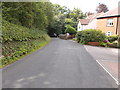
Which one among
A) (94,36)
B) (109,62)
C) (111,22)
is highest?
(111,22)

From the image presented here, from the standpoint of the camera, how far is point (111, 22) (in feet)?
67.7

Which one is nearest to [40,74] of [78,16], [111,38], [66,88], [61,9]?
[66,88]

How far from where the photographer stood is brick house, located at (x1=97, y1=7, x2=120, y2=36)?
19.6 metres

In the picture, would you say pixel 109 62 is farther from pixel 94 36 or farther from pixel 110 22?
pixel 110 22

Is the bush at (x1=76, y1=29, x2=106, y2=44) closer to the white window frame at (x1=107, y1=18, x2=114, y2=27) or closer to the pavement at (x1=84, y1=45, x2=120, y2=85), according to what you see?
the white window frame at (x1=107, y1=18, x2=114, y2=27)

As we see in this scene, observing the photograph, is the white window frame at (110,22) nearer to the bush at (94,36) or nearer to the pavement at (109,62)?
the bush at (94,36)

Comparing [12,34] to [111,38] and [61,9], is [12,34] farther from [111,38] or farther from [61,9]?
[61,9]

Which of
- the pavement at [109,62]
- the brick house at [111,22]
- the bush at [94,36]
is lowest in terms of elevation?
the pavement at [109,62]

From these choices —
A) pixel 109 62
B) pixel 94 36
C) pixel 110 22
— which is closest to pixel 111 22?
pixel 110 22

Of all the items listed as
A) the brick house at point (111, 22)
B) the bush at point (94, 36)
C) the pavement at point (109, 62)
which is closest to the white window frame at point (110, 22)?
the brick house at point (111, 22)

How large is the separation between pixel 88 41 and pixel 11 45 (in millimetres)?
13274

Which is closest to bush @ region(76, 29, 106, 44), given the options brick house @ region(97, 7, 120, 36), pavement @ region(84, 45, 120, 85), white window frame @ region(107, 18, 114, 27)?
brick house @ region(97, 7, 120, 36)

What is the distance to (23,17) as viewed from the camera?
1137 centimetres

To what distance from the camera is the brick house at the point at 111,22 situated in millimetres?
19562
